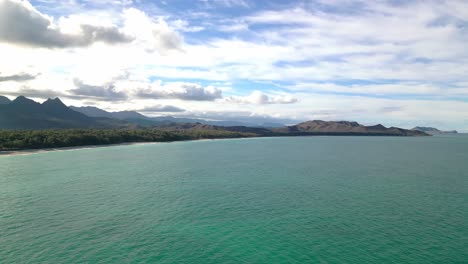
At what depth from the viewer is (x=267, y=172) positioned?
3302 inches

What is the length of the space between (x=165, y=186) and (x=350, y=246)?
40.7m

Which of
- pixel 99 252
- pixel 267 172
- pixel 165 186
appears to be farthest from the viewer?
pixel 267 172

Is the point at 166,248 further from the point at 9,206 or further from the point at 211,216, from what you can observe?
the point at 9,206

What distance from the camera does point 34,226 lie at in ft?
124

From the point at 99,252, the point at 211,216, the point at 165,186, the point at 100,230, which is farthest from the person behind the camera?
the point at 165,186

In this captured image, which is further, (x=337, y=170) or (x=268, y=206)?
(x=337, y=170)

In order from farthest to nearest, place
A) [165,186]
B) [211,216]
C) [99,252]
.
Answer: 1. [165,186]
2. [211,216]
3. [99,252]

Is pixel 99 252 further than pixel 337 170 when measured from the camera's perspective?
No

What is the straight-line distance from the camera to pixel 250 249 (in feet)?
104

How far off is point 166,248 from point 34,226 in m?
18.1

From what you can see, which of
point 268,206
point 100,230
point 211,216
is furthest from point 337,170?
point 100,230

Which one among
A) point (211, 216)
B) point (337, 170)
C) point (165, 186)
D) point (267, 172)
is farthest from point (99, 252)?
point (337, 170)

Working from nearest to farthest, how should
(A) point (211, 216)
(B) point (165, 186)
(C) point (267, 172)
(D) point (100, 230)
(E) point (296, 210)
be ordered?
(D) point (100, 230), (A) point (211, 216), (E) point (296, 210), (B) point (165, 186), (C) point (267, 172)

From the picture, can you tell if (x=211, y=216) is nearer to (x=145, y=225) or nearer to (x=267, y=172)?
(x=145, y=225)
